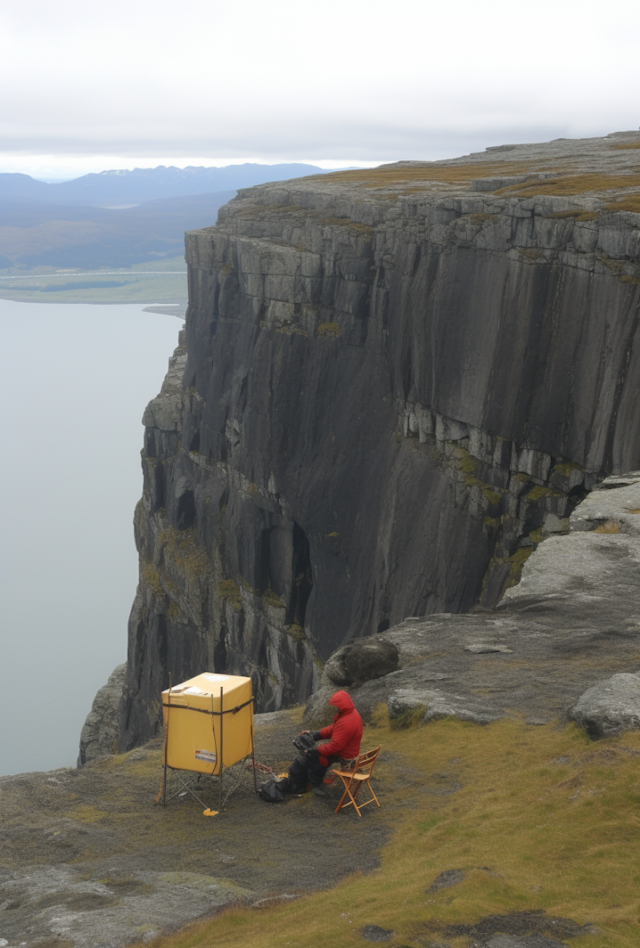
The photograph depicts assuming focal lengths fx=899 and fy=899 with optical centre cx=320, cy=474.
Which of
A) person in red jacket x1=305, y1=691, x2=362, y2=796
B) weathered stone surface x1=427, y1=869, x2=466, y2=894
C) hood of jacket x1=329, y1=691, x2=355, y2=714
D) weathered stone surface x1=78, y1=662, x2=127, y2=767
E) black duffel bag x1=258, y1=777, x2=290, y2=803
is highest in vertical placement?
hood of jacket x1=329, y1=691, x2=355, y2=714

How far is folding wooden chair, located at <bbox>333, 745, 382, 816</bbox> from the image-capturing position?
1530 centimetres

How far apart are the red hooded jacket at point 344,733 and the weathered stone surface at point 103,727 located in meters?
61.1

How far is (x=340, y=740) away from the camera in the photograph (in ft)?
51.6

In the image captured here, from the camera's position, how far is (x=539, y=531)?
116 ft

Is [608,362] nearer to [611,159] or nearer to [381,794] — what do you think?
[381,794]

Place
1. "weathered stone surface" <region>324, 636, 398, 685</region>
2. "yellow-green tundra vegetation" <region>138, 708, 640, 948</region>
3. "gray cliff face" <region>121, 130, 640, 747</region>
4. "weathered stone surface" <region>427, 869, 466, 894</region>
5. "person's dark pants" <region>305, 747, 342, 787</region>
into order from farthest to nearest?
"gray cliff face" <region>121, 130, 640, 747</region> < "weathered stone surface" <region>324, 636, 398, 685</region> < "person's dark pants" <region>305, 747, 342, 787</region> < "weathered stone surface" <region>427, 869, 466, 894</region> < "yellow-green tundra vegetation" <region>138, 708, 640, 948</region>

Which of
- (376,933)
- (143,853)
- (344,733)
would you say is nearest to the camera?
(376,933)

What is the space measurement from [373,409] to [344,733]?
31.7m

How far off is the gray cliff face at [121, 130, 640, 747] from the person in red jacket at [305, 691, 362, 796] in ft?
62.8

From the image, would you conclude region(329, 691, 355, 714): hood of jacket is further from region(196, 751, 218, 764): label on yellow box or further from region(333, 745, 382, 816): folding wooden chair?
region(196, 751, 218, 764): label on yellow box

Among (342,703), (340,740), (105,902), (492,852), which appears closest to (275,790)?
(340,740)

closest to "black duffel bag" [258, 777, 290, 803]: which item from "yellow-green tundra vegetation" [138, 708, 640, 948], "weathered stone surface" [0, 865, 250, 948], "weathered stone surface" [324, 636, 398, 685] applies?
"yellow-green tundra vegetation" [138, 708, 640, 948]

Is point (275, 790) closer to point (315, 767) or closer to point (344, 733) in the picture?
point (315, 767)

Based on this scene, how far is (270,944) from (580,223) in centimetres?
2819
